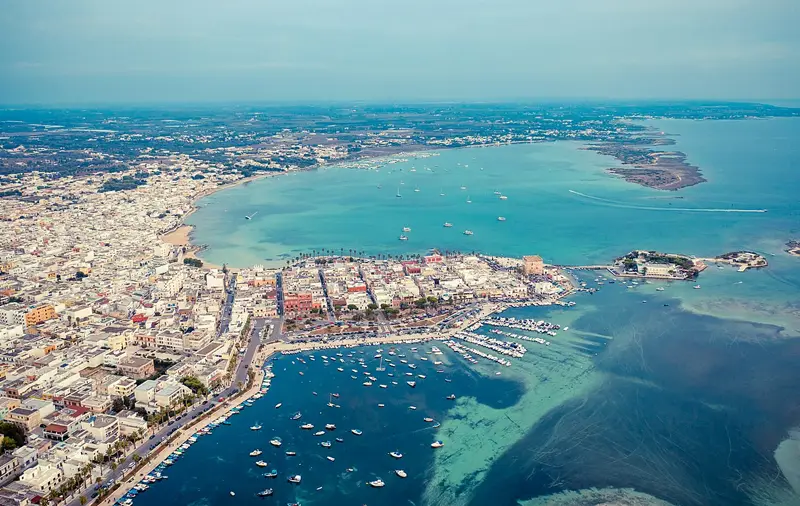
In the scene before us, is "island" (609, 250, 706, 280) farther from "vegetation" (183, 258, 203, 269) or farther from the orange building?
the orange building

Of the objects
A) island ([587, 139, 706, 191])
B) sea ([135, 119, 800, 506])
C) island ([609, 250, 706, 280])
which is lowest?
sea ([135, 119, 800, 506])

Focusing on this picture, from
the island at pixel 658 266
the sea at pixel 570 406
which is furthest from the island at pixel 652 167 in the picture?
the island at pixel 658 266

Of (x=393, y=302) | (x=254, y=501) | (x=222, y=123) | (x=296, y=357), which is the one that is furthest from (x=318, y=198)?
(x=222, y=123)

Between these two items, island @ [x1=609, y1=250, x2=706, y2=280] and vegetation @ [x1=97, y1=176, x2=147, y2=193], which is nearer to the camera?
island @ [x1=609, y1=250, x2=706, y2=280]

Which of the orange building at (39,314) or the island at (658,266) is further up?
the orange building at (39,314)

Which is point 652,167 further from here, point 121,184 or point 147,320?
point 147,320

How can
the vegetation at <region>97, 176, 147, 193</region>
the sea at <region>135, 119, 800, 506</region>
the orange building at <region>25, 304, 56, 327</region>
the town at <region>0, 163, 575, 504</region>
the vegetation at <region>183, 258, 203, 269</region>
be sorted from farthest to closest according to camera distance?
1. the vegetation at <region>97, 176, 147, 193</region>
2. the vegetation at <region>183, 258, 203, 269</region>
3. the orange building at <region>25, 304, 56, 327</region>
4. the town at <region>0, 163, 575, 504</region>
5. the sea at <region>135, 119, 800, 506</region>

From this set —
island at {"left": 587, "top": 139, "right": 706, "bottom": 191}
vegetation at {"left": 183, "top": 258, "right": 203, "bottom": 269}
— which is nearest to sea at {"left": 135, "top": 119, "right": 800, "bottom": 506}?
vegetation at {"left": 183, "top": 258, "right": 203, "bottom": 269}

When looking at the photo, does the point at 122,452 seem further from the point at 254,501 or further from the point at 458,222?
the point at 458,222

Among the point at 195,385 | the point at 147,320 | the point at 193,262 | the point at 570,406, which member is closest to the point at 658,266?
the point at 570,406

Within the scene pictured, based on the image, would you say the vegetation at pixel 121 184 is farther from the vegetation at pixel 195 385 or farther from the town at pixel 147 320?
the vegetation at pixel 195 385
